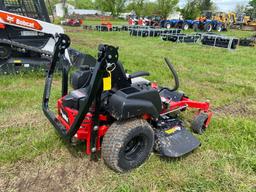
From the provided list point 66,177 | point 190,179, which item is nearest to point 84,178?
point 66,177

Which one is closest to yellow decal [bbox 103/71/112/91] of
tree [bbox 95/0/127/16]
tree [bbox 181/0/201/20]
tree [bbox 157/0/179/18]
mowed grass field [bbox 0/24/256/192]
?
mowed grass field [bbox 0/24/256/192]

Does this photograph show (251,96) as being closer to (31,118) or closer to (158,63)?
(158,63)

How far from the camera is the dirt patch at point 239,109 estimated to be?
3984mm

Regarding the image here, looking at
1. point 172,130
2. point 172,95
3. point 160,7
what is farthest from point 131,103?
point 160,7

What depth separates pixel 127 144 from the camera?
7.48 feet

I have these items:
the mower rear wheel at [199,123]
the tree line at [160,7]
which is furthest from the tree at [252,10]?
the mower rear wheel at [199,123]

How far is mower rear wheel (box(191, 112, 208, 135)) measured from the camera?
316 centimetres

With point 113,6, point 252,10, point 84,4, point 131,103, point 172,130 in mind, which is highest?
point 84,4

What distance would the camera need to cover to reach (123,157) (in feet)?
7.48

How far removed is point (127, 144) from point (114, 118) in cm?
28

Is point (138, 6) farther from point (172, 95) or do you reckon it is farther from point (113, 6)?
point (172, 95)

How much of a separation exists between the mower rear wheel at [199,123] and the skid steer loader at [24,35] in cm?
299

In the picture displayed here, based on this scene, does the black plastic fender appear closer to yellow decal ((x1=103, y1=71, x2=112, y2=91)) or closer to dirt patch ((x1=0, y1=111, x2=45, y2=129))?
yellow decal ((x1=103, y1=71, x2=112, y2=91))

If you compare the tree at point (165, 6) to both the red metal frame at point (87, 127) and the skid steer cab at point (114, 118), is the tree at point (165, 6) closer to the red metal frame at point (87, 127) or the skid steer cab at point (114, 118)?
the skid steer cab at point (114, 118)
